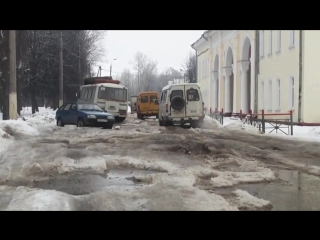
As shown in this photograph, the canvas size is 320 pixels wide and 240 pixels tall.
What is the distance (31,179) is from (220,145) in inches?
263

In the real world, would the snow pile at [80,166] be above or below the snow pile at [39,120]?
below

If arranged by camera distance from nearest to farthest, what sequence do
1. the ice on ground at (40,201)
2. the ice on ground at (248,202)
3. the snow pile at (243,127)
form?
1. the ice on ground at (40,201)
2. the ice on ground at (248,202)
3. the snow pile at (243,127)

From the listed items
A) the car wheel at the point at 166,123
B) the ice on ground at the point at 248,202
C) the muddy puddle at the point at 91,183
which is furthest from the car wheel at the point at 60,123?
the ice on ground at the point at 248,202

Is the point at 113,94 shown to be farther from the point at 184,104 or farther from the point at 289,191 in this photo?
the point at 289,191

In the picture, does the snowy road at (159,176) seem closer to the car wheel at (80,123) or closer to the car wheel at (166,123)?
the car wheel at (80,123)

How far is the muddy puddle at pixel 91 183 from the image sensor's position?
280 inches

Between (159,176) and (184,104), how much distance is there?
14.8 metres

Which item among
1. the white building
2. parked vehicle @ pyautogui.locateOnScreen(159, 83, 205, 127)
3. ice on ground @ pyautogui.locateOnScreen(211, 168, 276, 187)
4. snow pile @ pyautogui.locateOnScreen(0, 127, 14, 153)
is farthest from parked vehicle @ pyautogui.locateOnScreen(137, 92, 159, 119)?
ice on ground @ pyautogui.locateOnScreen(211, 168, 276, 187)

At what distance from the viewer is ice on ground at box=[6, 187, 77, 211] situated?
5668mm

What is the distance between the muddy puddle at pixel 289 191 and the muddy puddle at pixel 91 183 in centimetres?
170
